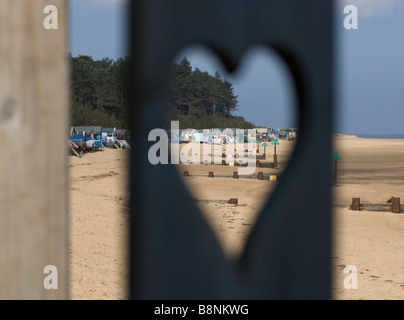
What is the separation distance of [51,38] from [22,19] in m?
0.05

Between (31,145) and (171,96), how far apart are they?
25cm

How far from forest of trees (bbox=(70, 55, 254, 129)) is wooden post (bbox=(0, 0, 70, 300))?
0.40 feet

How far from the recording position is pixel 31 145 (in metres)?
0.78

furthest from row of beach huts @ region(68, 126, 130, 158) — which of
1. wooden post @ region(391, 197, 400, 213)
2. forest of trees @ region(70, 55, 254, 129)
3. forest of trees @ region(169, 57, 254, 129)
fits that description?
forest of trees @ region(169, 57, 254, 129)

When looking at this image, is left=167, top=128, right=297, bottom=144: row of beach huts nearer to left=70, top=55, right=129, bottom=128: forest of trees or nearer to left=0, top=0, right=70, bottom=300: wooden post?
left=0, top=0, right=70, bottom=300: wooden post

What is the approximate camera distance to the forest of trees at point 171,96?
856 mm

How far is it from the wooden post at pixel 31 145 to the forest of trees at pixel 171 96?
12cm

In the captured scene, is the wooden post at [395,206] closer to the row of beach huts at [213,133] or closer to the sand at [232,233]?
the sand at [232,233]

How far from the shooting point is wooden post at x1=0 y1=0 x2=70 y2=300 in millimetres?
763

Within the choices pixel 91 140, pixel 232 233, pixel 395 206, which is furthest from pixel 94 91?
pixel 232 233

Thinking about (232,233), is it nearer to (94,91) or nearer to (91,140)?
(91,140)

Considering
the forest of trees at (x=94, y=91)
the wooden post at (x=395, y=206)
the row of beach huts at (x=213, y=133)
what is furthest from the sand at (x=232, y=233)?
the forest of trees at (x=94, y=91)
